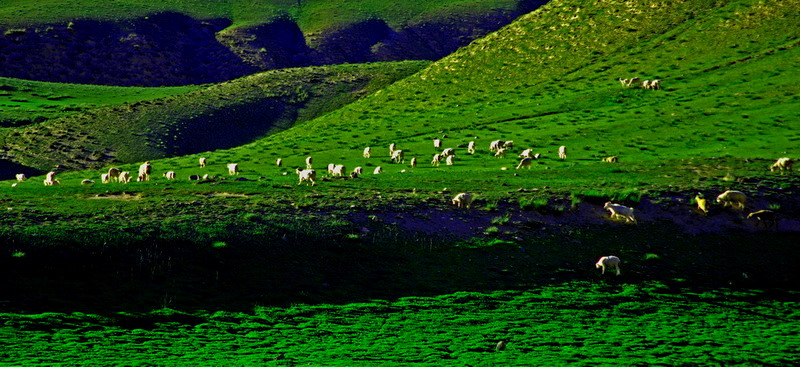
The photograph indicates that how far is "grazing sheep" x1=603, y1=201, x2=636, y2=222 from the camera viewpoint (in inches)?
1361

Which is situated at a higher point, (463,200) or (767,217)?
(463,200)

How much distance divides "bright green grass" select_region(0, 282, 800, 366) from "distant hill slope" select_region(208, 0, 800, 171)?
29.2m

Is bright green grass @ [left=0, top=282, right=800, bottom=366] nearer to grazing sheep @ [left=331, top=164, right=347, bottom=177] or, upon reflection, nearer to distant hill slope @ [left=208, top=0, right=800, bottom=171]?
grazing sheep @ [left=331, top=164, right=347, bottom=177]

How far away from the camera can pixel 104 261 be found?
26.4 metres

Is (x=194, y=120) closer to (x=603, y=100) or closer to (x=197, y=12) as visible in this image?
(x=603, y=100)

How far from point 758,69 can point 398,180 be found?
52.8 metres

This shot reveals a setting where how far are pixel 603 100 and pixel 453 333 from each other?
190 feet

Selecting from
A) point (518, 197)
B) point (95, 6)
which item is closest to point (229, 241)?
point (518, 197)

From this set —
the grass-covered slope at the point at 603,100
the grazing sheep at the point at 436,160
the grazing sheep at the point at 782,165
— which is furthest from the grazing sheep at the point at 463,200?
the grazing sheep at the point at 782,165

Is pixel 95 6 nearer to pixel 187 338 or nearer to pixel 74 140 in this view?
pixel 74 140

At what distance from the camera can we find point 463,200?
116 feet

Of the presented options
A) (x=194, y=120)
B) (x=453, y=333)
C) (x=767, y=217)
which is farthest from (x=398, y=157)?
(x=194, y=120)

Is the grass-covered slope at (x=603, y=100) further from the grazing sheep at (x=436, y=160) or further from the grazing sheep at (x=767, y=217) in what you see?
the grazing sheep at (x=767, y=217)

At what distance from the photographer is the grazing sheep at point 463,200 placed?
3541cm
